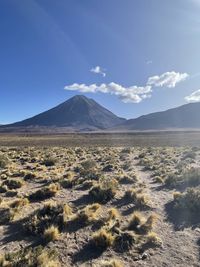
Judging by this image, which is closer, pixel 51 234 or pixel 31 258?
pixel 31 258

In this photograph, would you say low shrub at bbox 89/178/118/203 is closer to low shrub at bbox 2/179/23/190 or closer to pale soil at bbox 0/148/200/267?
pale soil at bbox 0/148/200/267

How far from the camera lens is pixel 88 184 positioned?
1673 cm

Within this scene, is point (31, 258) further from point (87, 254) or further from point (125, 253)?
point (125, 253)

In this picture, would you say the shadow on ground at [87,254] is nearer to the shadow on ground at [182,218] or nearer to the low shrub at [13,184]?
the shadow on ground at [182,218]

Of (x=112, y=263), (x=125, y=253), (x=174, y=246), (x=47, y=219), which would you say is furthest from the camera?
(x=47, y=219)

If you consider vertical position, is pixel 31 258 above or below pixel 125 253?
above

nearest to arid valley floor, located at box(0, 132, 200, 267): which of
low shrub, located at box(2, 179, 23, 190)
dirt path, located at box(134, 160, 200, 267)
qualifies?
dirt path, located at box(134, 160, 200, 267)

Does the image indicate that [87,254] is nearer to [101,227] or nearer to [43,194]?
[101,227]

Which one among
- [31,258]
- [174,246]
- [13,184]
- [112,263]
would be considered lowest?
[174,246]

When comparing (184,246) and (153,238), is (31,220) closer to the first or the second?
(153,238)

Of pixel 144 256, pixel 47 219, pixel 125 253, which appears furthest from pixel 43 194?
pixel 144 256

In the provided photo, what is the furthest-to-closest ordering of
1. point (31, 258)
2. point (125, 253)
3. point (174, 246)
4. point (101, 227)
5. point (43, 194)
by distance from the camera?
point (43, 194)
point (101, 227)
point (174, 246)
point (125, 253)
point (31, 258)

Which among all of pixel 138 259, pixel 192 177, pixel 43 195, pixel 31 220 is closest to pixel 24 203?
pixel 43 195

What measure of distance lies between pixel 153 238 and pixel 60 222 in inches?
131
